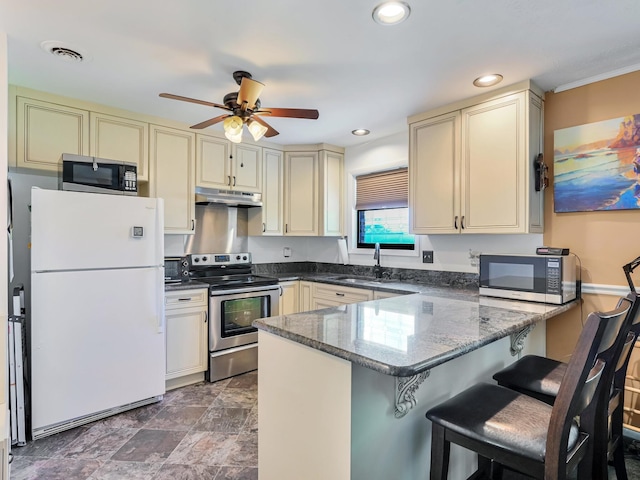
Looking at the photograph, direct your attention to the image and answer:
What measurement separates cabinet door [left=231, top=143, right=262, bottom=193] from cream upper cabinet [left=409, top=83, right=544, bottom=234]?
1.63 metres

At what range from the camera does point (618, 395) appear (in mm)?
1660

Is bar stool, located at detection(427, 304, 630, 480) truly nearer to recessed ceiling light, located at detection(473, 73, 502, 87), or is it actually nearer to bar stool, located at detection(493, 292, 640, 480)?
bar stool, located at detection(493, 292, 640, 480)

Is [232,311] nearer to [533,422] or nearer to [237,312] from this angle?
[237,312]

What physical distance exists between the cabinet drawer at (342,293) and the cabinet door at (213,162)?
4.62ft

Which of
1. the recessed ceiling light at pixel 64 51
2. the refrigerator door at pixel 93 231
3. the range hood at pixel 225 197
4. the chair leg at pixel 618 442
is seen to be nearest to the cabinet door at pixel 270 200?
the range hood at pixel 225 197

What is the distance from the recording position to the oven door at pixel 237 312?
3174 mm

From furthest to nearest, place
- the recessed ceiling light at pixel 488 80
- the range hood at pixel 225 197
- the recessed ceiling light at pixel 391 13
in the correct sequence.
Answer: the range hood at pixel 225 197 < the recessed ceiling light at pixel 488 80 < the recessed ceiling light at pixel 391 13

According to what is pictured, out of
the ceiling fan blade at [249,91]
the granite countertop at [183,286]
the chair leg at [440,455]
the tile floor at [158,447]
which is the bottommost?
the tile floor at [158,447]

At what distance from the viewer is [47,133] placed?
2.63 m

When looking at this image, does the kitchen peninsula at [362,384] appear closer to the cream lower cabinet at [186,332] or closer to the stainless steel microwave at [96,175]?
the cream lower cabinet at [186,332]

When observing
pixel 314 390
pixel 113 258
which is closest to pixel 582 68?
pixel 314 390

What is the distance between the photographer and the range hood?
3.37 metres

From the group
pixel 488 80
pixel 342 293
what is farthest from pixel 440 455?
pixel 488 80

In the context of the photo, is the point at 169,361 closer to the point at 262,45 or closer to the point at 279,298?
the point at 279,298
